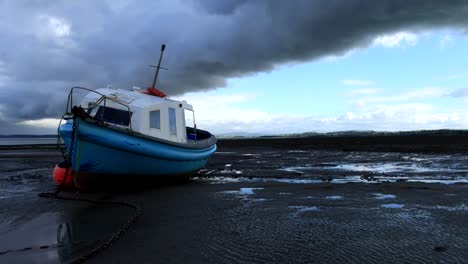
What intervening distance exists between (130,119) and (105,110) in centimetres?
143

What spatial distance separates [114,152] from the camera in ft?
32.6

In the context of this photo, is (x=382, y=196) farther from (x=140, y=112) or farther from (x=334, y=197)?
(x=140, y=112)

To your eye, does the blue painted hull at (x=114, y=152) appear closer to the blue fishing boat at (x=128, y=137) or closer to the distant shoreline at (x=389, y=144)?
the blue fishing boat at (x=128, y=137)

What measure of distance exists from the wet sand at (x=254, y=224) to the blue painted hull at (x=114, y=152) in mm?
702

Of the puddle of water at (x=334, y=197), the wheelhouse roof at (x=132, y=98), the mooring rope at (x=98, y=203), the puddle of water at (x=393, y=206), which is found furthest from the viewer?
the wheelhouse roof at (x=132, y=98)

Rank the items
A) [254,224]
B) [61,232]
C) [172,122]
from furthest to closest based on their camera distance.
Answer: [172,122] → [254,224] → [61,232]

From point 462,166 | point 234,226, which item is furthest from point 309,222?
point 462,166

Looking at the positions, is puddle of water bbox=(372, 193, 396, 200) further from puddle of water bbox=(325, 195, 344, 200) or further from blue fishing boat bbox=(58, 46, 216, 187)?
blue fishing boat bbox=(58, 46, 216, 187)

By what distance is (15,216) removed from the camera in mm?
7629

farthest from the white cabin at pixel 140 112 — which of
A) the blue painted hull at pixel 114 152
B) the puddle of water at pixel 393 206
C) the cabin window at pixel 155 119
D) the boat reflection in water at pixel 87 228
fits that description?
the puddle of water at pixel 393 206

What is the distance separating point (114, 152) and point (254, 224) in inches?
205

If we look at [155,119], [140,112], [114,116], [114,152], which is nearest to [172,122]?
[155,119]

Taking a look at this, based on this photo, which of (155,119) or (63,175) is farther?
(155,119)

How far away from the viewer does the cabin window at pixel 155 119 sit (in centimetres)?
1154
